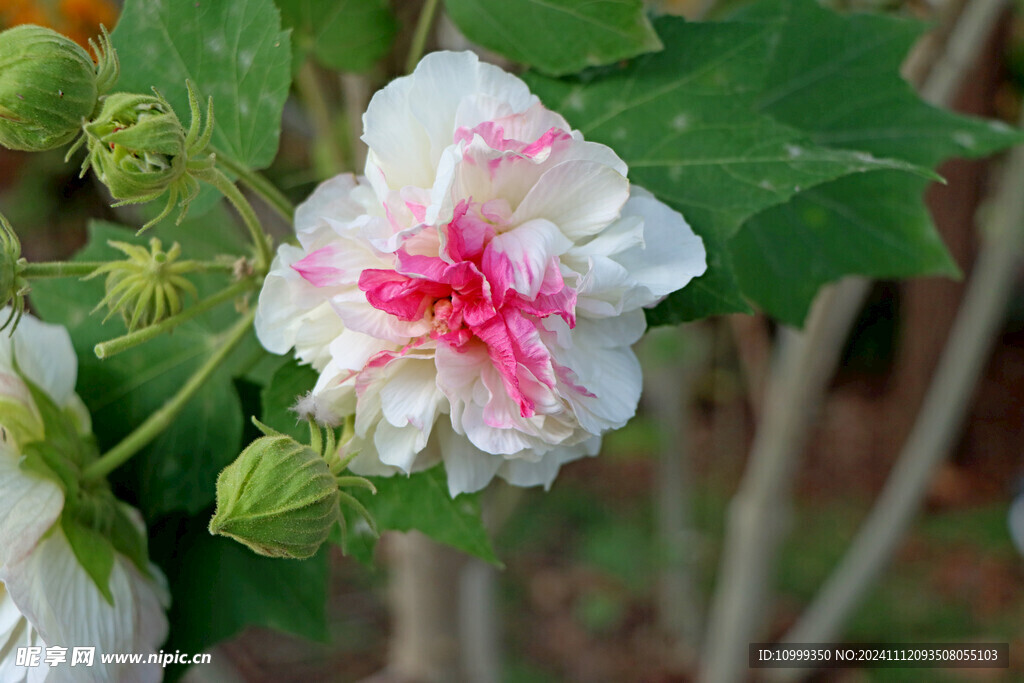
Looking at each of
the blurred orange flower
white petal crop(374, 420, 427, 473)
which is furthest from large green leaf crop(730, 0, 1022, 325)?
the blurred orange flower

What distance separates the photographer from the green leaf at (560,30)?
1.75ft

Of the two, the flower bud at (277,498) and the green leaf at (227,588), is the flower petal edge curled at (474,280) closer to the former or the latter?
the flower bud at (277,498)

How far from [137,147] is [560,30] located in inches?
→ 11.6

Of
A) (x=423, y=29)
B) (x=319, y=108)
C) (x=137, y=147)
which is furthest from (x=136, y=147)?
(x=319, y=108)

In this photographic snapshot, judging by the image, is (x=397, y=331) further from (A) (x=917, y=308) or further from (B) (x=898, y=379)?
(B) (x=898, y=379)

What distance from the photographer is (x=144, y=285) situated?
19.4 inches

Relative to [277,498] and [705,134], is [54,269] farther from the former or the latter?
[705,134]

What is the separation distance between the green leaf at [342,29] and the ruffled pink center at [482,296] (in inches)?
14.4

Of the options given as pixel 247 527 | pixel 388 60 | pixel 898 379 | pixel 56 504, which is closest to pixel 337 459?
pixel 247 527

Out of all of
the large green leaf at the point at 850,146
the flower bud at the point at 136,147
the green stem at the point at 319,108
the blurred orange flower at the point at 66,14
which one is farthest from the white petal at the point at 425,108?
the blurred orange flower at the point at 66,14

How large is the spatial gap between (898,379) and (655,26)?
2.82 metres

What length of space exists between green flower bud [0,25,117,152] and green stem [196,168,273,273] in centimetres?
7

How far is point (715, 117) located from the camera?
544 mm

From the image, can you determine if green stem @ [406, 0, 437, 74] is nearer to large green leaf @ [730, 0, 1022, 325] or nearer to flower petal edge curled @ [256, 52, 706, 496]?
flower petal edge curled @ [256, 52, 706, 496]
